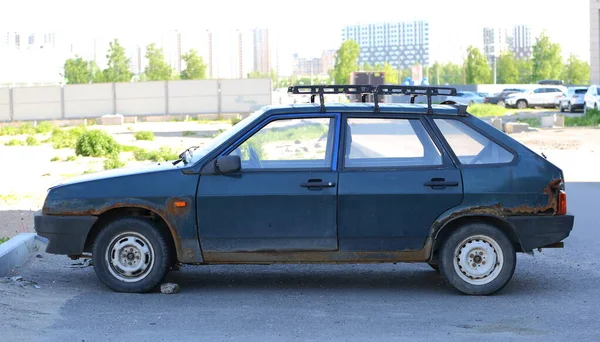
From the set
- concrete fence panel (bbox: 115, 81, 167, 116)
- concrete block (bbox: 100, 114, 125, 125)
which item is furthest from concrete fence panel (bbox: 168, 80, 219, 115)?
concrete block (bbox: 100, 114, 125, 125)

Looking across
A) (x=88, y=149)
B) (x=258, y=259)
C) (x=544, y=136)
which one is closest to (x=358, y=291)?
(x=258, y=259)

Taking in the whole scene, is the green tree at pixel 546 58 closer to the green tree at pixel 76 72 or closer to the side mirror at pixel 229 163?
the green tree at pixel 76 72

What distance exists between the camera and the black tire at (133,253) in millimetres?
8047

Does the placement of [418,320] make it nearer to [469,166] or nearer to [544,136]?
[469,166]

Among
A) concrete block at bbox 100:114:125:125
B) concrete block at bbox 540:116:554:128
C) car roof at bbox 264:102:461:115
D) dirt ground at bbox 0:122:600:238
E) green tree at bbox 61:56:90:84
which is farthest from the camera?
green tree at bbox 61:56:90:84

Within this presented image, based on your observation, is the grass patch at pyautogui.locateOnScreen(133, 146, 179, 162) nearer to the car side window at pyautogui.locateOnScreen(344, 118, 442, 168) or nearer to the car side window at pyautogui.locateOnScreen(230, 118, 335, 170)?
the car side window at pyautogui.locateOnScreen(230, 118, 335, 170)

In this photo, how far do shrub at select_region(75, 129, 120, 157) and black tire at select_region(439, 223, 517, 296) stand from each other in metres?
22.4

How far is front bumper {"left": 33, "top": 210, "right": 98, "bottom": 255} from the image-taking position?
8.08 m

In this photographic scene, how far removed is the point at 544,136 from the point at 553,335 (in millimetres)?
28161

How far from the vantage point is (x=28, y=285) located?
27.3 ft

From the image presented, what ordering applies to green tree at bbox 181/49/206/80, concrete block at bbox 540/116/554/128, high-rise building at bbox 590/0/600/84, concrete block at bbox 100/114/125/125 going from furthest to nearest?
green tree at bbox 181/49/206/80, high-rise building at bbox 590/0/600/84, concrete block at bbox 100/114/125/125, concrete block at bbox 540/116/554/128

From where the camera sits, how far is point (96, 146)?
96.9 feet

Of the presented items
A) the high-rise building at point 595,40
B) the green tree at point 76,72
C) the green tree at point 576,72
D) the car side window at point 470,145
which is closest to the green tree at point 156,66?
the green tree at point 76,72

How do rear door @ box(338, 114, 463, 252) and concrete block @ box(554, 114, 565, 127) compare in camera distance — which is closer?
rear door @ box(338, 114, 463, 252)
